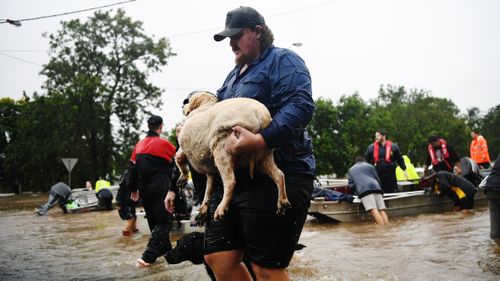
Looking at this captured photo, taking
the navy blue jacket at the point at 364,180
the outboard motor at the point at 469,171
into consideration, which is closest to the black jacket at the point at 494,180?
the navy blue jacket at the point at 364,180

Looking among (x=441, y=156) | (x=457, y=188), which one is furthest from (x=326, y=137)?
(x=457, y=188)

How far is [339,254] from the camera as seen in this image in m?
6.24

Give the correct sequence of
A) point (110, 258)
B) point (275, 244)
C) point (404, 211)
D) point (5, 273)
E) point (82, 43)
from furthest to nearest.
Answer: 1. point (82, 43)
2. point (404, 211)
3. point (110, 258)
4. point (5, 273)
5. point (275, 244)

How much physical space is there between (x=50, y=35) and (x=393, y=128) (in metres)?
37.2

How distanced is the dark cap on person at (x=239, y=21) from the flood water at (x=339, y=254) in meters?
3.16

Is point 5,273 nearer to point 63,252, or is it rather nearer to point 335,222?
point 63,252

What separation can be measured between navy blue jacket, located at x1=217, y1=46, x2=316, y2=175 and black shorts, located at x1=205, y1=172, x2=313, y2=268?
0.39 ft

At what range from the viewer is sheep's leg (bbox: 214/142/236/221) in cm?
242

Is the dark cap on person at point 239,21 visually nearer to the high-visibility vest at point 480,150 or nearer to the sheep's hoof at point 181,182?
the sheep's hoof at point 181,182

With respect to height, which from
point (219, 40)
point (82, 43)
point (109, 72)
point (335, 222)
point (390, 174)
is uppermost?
point (82, 43)

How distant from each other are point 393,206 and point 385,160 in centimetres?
154

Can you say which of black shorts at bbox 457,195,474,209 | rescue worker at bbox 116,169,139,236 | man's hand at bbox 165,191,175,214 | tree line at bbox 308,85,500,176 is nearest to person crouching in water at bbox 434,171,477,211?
black shorts at bbox 457,195,474,209

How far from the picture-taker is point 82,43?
37125mm

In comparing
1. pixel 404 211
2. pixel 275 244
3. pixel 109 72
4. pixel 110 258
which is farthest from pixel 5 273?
pixel 109 72
